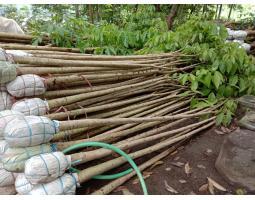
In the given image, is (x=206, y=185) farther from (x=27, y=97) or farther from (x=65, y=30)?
(x=65, y=30)

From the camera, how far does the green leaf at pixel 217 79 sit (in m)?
3.07

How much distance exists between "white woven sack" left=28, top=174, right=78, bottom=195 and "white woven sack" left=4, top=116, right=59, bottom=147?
250 millimetres

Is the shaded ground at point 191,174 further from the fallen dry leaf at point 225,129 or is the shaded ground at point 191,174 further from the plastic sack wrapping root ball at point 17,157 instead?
the plastic sack wrapping root ball at point 17,157

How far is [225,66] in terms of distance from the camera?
3268 mm

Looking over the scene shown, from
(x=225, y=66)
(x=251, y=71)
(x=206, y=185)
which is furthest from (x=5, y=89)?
(x=251, y=71)

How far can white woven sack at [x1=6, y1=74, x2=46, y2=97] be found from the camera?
196 centimetres

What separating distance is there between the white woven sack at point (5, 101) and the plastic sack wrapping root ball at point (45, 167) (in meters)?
0.58

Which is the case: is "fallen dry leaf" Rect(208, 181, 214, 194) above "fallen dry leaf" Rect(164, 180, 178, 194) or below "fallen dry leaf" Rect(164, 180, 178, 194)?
below

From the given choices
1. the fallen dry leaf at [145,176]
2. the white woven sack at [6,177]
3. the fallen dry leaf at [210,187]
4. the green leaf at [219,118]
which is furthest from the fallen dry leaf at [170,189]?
the green leaf at [219,118]

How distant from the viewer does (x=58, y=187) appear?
1.62 m

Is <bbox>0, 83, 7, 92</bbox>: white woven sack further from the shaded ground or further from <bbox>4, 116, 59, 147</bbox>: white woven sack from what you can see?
the shaded ground

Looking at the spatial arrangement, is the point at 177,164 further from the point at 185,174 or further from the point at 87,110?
the point at 87,110

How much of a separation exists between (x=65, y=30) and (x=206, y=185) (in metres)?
2.83

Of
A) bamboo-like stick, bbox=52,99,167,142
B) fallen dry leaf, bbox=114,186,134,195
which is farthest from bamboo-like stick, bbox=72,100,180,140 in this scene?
fallen dry leaf, bbox=114,186,134,195
